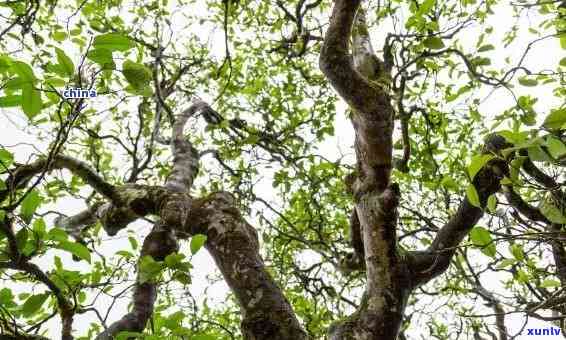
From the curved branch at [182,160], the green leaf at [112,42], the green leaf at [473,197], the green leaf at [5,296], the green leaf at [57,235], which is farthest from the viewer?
the curved branch at [182,160]

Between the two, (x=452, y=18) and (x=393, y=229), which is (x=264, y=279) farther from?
(x=452, y=18)

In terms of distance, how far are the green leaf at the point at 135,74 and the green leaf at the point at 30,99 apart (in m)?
0.28

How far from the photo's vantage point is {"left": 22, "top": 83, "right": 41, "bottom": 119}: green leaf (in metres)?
1.32

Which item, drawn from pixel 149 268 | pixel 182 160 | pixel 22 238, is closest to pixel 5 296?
pixel 22 238

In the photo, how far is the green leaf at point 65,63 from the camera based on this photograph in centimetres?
132

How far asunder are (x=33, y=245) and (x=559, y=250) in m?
3.17

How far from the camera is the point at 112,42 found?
4.22 feet

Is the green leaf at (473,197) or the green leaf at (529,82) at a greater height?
the green leaf at (529,82)

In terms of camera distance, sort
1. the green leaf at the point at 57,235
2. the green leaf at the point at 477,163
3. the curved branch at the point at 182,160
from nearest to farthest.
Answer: the green leaf at the point at 57,235 < the green leaf at the point at 477,163 < the curved branch at the point at 182,160

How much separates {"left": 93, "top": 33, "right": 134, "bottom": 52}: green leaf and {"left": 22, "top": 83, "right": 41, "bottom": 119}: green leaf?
25 centimetres

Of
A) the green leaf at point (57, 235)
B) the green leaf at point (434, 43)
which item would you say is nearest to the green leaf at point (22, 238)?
the green leaf at point (57, 235)

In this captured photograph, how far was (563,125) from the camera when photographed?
1465 millimetres

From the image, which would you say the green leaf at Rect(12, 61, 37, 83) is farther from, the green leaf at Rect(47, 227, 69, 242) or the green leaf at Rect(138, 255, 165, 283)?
the green leaf at Rect(138, 255, 165, 283)

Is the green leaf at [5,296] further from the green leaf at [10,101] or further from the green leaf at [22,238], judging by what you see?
the green leaf at [10,101]
